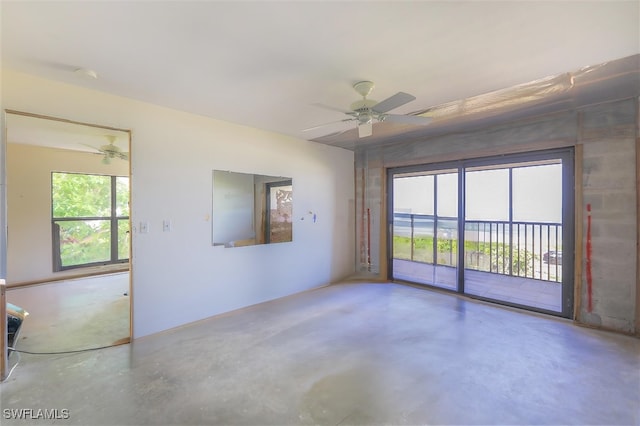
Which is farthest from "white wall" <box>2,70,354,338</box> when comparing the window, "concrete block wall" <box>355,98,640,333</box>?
the window

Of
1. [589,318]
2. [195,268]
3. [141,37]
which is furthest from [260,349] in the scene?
[589,318]

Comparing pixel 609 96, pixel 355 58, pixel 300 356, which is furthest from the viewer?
pixel 609 96

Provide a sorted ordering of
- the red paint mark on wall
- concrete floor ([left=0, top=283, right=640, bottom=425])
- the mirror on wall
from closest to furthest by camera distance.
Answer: concrete floor ([left=0, top=283, right=640, bottom=425])
the red paint mark on wall
the mirror on wall

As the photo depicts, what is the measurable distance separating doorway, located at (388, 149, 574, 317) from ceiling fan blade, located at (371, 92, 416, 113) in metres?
2.42

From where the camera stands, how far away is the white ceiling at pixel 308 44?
174 centimetres

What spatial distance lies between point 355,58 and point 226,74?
1086 mm

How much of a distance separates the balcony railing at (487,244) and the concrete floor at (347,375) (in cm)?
175

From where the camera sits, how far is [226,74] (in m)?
2.54

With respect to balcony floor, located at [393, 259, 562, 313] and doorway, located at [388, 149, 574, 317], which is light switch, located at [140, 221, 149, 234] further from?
balcony floor, located at [393, 259, 562, 313]

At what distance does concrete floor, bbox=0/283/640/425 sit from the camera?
199cm

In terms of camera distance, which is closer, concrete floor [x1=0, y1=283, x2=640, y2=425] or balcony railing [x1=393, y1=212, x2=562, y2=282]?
concrete floor [x1=0, y1=283, x2=640, y2=425]

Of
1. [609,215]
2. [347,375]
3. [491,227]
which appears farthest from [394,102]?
[491,227]

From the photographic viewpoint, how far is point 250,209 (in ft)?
13.5

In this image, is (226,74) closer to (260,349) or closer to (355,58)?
(355,58)
